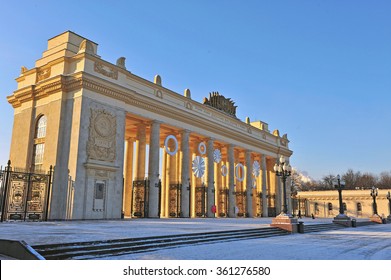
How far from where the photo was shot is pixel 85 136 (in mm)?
23219

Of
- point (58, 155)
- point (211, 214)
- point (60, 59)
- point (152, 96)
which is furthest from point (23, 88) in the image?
point (211, 214)

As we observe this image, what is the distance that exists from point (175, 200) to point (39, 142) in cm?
1268

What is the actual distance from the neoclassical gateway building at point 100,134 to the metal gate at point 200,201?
0.31 ft

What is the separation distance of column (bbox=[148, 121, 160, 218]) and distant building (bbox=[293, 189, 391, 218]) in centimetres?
3454

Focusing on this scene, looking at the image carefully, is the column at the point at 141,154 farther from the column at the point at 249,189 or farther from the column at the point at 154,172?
the column at the point at 249,189

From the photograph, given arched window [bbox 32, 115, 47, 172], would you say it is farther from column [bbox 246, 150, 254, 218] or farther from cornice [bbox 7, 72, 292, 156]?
column [bbox 246, 150, 254, 218]

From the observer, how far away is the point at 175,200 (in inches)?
1264

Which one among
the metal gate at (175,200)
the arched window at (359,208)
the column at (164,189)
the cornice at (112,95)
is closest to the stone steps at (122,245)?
the cornice at (112,95)

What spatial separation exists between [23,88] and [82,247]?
21082mm

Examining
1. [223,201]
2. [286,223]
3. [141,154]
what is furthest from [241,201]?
[286,223]

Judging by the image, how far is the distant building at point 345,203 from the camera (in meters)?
57.5

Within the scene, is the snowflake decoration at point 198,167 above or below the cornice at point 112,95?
below

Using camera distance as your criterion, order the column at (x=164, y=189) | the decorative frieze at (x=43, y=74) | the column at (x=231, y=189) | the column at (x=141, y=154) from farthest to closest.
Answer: the column at (x=231, y=189) → the column at (x=164, y=189) → the column at (x=141, y=154) → the decorative frieze at (x=43, y=74)

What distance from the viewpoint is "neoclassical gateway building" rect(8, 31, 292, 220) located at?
22891 millimetres
